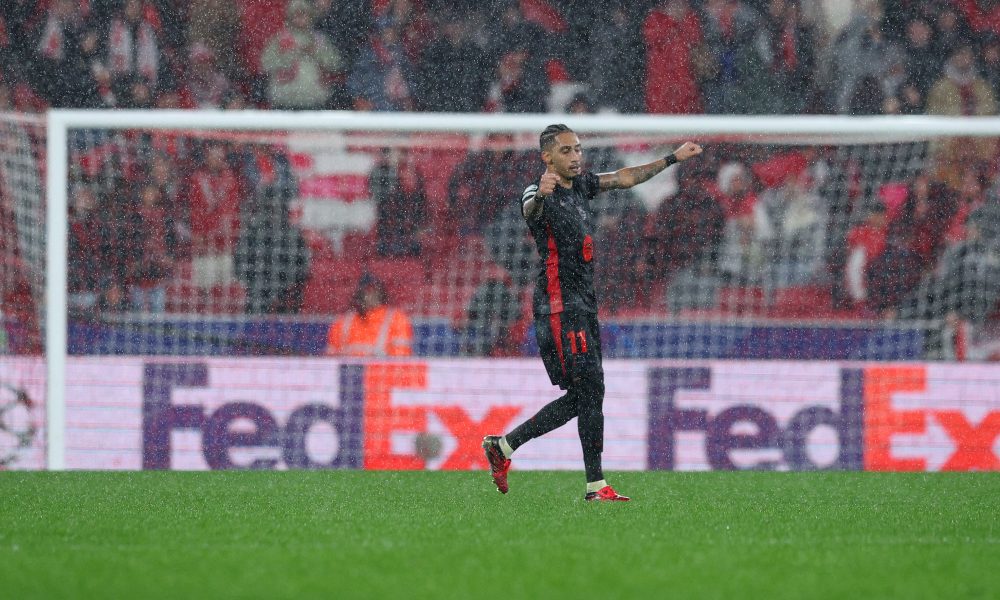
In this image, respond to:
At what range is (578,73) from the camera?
14820 mm

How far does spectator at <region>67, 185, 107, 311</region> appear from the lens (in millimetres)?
11078

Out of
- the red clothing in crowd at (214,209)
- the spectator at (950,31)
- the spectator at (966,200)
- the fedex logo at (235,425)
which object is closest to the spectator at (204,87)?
the red clothing in crowd at (214,209)

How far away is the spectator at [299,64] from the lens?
14.6 meters

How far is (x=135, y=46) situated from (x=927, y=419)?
861 cm

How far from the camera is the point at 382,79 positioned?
48.2ft

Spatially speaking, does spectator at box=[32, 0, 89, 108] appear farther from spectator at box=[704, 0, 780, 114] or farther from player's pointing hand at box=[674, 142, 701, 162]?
player's pointing hand at box=[674, 142, 701, 162]

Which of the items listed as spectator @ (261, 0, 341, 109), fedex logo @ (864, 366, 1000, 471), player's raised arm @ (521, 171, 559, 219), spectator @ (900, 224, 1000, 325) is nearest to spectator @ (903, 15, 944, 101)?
spectator @ (900, 224, 1000, 325)

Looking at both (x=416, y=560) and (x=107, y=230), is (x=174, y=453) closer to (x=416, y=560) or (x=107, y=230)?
(x=107, y=230)

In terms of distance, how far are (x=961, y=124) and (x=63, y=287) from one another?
248 inches

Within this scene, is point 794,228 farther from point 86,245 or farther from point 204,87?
point 204,87

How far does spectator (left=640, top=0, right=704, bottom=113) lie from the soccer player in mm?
7690

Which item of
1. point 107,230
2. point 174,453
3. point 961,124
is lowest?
point 174,453

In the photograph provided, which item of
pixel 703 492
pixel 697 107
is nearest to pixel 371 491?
pixel 703 492

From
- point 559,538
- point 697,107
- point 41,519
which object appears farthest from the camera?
point 697,107
